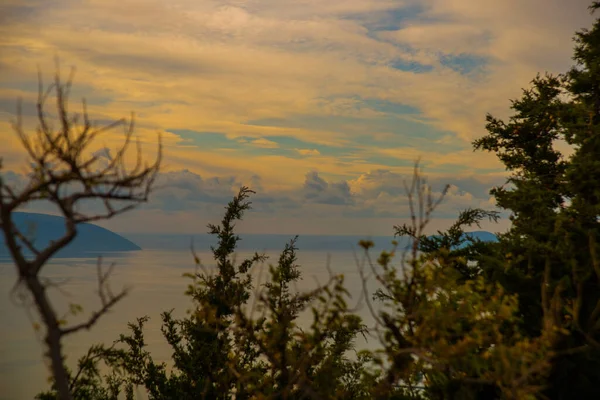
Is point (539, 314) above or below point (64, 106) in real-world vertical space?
below

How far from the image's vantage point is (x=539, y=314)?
46.9 ft

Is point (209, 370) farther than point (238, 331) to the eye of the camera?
Yes

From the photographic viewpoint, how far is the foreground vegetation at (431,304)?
8055 millimetres

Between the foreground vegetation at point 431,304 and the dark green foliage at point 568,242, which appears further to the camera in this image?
the dark green foliage at point 568,242

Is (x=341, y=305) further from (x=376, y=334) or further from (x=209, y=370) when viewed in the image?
(x=209, y=370)

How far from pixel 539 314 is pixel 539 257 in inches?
55.1

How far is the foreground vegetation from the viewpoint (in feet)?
26.4

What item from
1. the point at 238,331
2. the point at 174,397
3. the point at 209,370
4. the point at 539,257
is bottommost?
the point at 174,397

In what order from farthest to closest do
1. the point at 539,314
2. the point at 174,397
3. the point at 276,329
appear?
the point at 174,397 < the point at 539,314 < the point at 276,329

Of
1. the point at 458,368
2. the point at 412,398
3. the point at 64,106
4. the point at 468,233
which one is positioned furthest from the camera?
the point at 468,233

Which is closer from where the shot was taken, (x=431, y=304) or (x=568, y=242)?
(x=431, y=304)

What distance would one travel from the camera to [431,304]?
10484mm

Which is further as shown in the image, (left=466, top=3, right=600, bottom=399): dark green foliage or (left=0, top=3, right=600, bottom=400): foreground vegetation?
(left=466, top=3, right=600, bottom=399): dark green foliage

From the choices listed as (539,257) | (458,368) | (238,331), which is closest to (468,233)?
(539,257)
